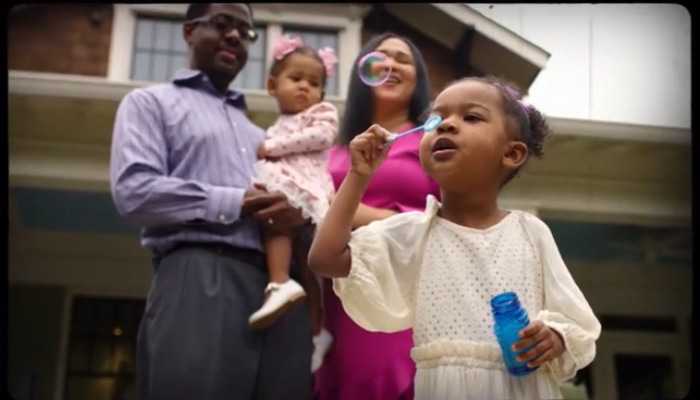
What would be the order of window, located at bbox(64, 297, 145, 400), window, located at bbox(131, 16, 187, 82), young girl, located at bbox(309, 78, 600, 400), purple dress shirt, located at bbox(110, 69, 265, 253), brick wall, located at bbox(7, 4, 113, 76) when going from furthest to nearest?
brick wall, located at bbox(7, 4, 113, 76) → window, located at bbox(131, 16, 187, 82) → window, located at bbox(64, 297, 145, 400) → purple dress shirt, located at bbox(110, 69, 265, 253) → young girl, located at bbox(309, 78, 600, 400)

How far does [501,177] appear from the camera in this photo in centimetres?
213

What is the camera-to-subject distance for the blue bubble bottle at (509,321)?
5.97ft

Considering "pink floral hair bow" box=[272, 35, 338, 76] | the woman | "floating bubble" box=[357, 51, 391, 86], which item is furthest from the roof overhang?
"floating bubble" box=[357, 51, 391, 86]

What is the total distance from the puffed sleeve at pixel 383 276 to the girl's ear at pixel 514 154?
23 centimetres

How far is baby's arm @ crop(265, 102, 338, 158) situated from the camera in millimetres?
2984

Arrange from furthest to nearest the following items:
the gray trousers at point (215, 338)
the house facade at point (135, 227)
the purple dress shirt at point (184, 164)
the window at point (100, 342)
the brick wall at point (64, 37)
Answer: the brick wall at point (64, 37) < the house facade at point (135, 227) < the window at point (100, 342) < the purple dress shirt at point (184, 164) < the gray trousers at point (215, 338)

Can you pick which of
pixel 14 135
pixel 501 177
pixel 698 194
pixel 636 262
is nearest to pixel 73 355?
pixel 14 135

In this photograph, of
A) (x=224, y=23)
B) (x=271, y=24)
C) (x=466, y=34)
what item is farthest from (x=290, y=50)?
(x=271, y=24)

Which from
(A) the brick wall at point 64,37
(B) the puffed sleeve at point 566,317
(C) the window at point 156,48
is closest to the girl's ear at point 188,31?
(B) the puffed sleeve at point 566,317

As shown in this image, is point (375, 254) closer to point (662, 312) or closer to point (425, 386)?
point (425, 386)

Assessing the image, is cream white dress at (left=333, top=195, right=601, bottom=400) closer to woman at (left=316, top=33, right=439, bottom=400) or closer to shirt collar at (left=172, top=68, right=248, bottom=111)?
woman at (left=316, top=33, right=439, bottom=400)

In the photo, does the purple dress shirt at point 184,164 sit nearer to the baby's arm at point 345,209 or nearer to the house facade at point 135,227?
the baby's arm at point 345,209

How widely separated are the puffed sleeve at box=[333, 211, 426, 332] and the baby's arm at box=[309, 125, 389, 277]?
0.06 m

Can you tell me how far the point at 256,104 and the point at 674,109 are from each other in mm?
2171
